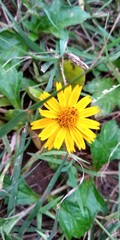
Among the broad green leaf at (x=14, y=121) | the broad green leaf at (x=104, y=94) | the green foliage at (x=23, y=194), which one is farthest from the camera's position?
the broad green leaf at (x=104, y=94)

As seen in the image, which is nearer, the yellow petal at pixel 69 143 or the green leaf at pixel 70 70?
the yellow petal at pixel 69 143

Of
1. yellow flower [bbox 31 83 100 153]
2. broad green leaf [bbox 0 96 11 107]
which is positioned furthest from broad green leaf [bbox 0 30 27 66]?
yellow flower [bbox 31 83 100 153]

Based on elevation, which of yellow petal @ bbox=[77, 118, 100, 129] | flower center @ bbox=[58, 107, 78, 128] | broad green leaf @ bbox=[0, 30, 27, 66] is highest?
broad green leaf @ bbox=[0, 30, 27, 66]

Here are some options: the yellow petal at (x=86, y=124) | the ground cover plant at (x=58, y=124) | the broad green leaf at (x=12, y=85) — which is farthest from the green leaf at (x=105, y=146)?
the broad green leaf at (x=12, y=85)

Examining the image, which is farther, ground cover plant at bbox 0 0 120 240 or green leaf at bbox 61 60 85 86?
green leaf at bbox 61 60 85 86

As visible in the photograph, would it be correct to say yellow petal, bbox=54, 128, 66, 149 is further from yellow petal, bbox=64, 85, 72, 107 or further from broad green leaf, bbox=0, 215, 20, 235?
broad green leaf, bbox=0, 215, 20, 235

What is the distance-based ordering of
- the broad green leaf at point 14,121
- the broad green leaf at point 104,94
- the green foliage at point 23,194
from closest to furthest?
the broad green leaf at point 14,121
the green foliage at point 23,194
the broad green leaf at point 104,94

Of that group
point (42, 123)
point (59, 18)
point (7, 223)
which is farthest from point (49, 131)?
point (59, 18)

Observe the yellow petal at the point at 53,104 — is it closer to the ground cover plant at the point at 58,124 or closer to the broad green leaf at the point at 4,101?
the ground cover plant at the point at 58,124

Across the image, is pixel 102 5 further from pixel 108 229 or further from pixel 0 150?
pixel 108 229
